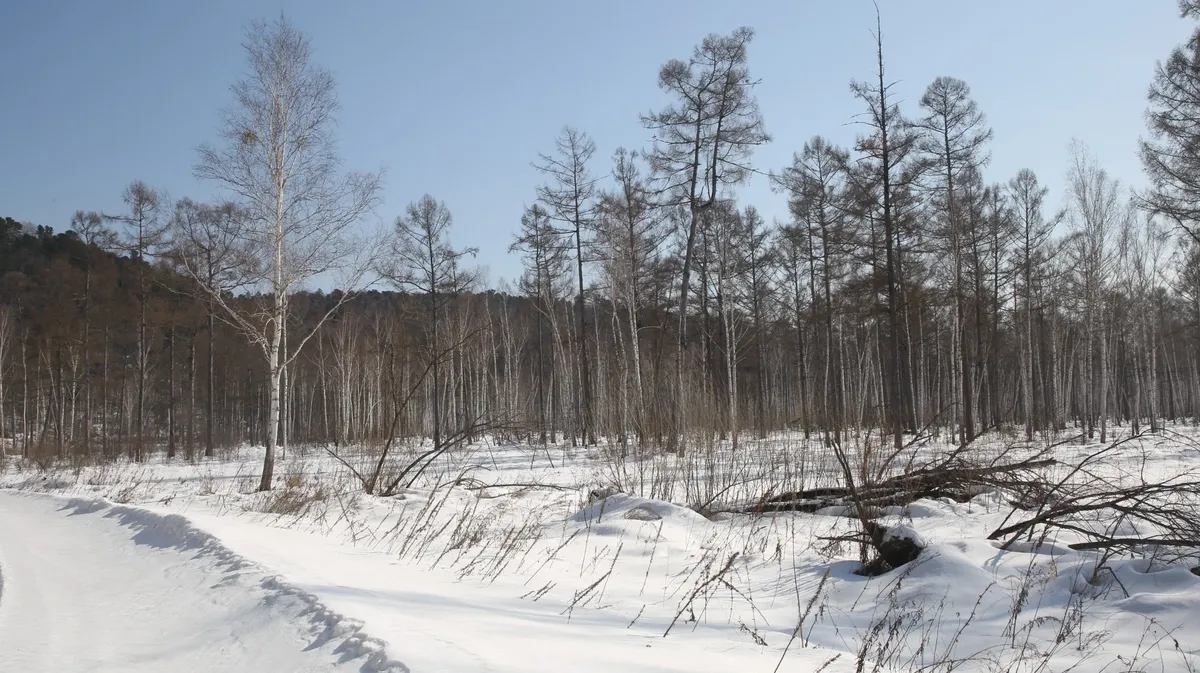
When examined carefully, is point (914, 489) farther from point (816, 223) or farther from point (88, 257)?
point (88, 257)

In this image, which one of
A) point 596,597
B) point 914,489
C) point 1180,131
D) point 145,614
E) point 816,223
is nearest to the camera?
point 145,614

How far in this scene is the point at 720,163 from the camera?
1814cm

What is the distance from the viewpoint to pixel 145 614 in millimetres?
4551

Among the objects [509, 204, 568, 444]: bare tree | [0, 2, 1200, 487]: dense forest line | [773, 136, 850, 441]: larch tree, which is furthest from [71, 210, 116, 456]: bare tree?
[773, 136, 850, 441]: larch tree

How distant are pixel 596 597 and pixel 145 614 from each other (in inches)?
118

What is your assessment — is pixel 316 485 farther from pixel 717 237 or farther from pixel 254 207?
pixel 717 237

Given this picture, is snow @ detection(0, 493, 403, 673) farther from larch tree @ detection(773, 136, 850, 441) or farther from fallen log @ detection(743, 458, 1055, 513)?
larch tree @ detection(773, 136, 850, 441)

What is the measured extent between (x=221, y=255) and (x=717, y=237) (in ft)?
50.3

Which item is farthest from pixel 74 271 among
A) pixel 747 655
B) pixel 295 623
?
pixel 747 655

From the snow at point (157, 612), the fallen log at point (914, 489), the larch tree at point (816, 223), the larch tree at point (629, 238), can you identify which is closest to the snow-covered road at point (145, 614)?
the snow at point (157, 612)

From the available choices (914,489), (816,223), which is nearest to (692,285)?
(816,223)

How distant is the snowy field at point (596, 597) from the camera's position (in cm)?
338

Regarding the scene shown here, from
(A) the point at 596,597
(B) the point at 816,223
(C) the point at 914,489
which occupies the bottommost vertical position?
(A) the point at 596,597

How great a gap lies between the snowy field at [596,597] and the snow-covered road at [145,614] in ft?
0.07
